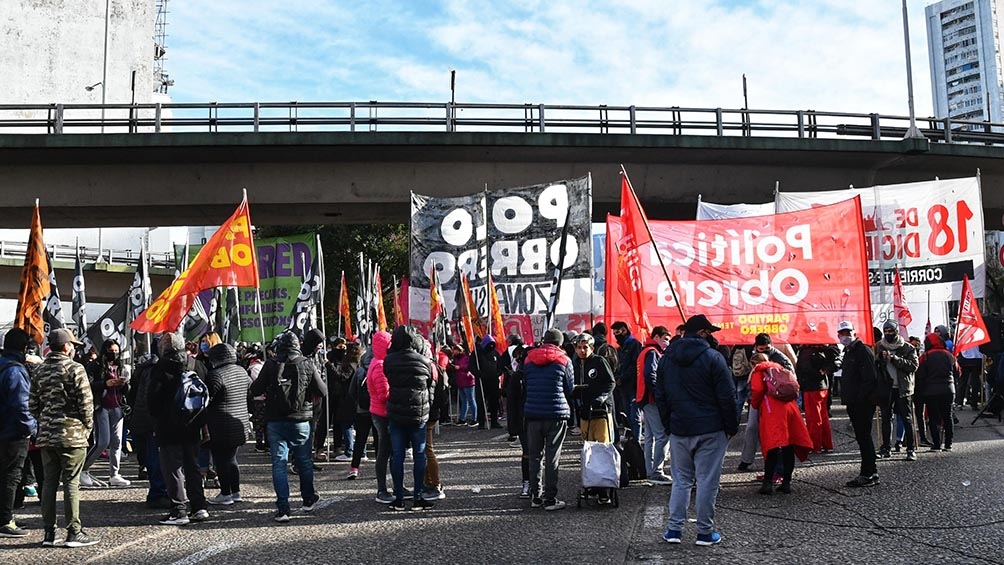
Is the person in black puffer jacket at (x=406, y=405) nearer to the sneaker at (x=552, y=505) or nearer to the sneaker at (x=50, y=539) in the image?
the sneaker at (x=552, y=505)

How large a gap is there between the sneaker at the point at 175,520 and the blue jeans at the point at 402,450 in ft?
6.69

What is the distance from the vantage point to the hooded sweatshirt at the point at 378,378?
32.1 feet

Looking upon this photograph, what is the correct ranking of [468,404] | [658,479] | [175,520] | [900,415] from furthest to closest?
[468,404] → [900,415] → [658,479] → [175,520]

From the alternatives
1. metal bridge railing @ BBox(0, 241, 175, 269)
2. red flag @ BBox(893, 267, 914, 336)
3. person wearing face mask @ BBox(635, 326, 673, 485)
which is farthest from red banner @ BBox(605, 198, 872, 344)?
metal bridge railing @ BBox(0, 241, 175, 269)

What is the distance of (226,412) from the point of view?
9.58m

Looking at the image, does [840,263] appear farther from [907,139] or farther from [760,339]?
[907,139]

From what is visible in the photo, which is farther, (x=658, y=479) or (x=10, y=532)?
(x=658, y=479)

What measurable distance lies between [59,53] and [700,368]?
6427 centimetres

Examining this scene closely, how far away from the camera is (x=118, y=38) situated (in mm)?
64812

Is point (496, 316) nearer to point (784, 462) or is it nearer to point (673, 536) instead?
point (784, 462)

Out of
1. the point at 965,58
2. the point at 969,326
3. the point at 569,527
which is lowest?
the point at 569,527

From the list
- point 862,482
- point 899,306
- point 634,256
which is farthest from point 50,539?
point 899,306

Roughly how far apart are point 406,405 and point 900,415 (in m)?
7.41

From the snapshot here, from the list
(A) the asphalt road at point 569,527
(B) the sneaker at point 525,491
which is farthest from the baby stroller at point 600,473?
(B) the sneaker at point 525,491
